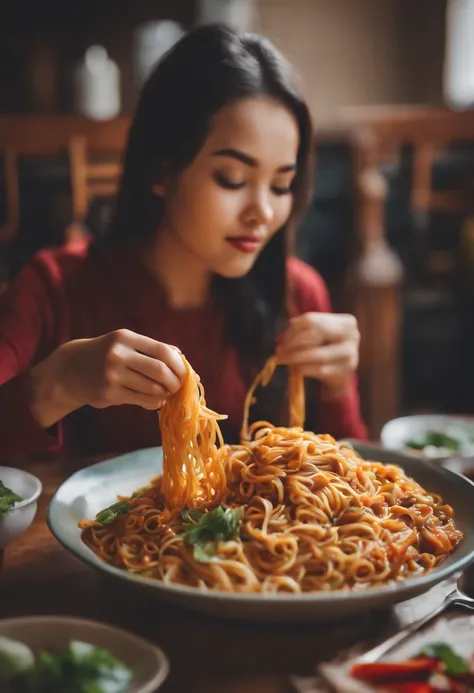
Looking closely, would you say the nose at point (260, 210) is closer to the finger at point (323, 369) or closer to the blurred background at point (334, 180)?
the finger at point (323, 369)

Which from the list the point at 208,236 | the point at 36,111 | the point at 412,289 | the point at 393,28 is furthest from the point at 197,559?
the point at 393,28

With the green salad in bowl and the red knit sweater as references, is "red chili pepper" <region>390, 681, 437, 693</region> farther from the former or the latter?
the red knit sweater

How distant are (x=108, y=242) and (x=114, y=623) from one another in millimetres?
1153

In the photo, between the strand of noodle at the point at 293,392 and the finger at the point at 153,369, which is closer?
the finger at the point at 153,369

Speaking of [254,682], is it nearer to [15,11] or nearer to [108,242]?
[108,242]

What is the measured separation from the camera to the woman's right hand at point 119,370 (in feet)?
3.87

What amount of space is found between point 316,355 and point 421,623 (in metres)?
0.72

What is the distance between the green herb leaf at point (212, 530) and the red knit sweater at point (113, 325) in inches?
26.5

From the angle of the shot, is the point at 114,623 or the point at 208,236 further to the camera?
the point at 208,236

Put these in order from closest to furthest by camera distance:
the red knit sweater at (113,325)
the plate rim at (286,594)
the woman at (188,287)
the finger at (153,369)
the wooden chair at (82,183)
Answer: the plate rim at (286,594), the finger at (153,369), the woman at (188,287), the red knit sweater at (113,325), the wooden chair at (82,183)

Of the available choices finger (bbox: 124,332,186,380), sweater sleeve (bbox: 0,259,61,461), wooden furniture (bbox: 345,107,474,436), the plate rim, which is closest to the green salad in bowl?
the plate rim

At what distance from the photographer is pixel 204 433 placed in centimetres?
131

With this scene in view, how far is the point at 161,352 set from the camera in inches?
46.4

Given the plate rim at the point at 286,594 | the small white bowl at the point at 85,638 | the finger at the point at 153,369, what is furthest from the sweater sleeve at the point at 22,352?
the small white bowl at the point at 85,638
